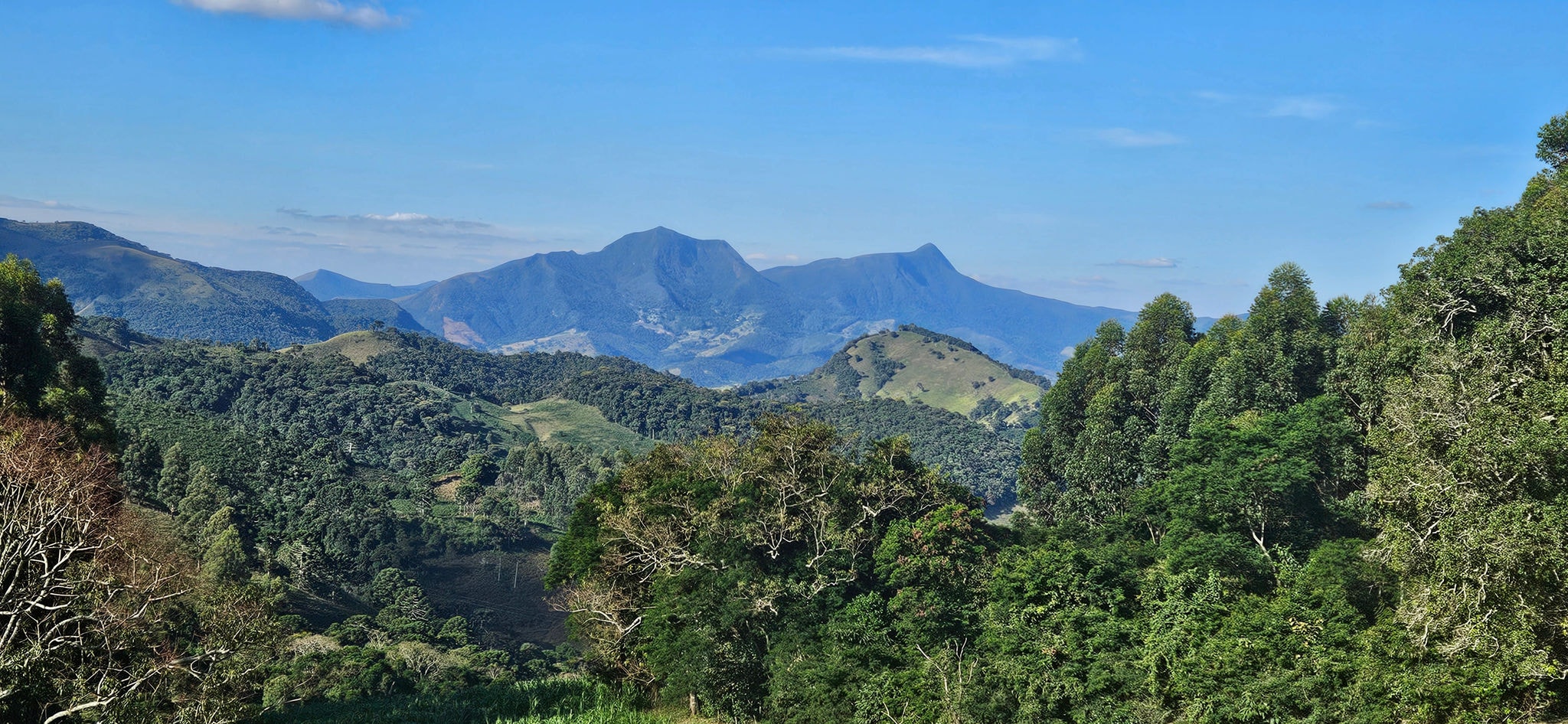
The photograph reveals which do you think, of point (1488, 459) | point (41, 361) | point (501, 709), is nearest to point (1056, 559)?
point (1488, 459)

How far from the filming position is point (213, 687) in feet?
85.7

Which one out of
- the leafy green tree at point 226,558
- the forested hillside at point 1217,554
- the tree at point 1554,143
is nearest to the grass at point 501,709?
the forested hillside at point 1217,554

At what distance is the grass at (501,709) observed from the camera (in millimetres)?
35531

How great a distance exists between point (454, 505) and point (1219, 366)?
105m

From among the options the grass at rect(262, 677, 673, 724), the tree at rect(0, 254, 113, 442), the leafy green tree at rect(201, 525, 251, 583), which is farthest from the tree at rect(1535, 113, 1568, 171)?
the leafy green tree at rect(201, 525, 251, 583)

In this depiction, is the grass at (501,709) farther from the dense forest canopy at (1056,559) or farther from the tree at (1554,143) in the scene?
the tree at (1554,143)

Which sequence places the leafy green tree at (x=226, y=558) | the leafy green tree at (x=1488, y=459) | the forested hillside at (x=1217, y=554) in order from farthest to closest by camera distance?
the leafy green tree at (x=226, y=558) → the forested hillside at (x=1217, y=554) → the leafy green tree at (x=1488, y=459)

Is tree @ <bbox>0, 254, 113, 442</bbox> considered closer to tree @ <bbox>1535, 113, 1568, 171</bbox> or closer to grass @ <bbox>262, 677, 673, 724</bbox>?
grass @ <bbox>262, 677, 673, 724</bbox>

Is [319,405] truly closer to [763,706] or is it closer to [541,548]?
[541,548]

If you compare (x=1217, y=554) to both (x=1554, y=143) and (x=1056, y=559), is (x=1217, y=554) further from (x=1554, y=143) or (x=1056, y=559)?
(x=1554, y=143)

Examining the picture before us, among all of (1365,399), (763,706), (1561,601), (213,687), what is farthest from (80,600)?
(1365,399)

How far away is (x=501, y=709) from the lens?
38094 millimetres

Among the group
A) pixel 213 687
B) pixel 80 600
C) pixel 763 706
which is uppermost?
pixel 80 600

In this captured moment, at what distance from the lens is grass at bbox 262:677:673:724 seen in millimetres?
35531
